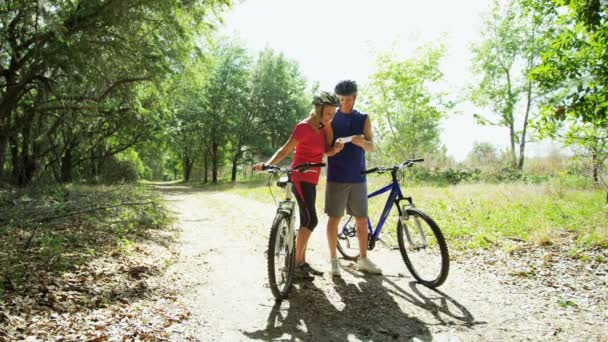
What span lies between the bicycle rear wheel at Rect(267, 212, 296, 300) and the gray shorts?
72 centimetres

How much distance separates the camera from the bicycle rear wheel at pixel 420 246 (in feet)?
13.3

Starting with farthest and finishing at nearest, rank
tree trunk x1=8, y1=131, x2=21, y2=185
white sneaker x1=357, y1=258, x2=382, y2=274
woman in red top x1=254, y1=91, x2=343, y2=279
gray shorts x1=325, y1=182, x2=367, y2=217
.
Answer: tree trunk x1=8, y1=131, x2=21, y2=185 → white sneaker x1=357, y1=258, x2=382, y2=274 → gray shorts x1=325, y1=182, x2=367, y2=217 → woman in red top x1=254, y1=91, x2=343, y2=279

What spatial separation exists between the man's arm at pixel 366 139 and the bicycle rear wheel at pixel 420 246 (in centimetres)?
91

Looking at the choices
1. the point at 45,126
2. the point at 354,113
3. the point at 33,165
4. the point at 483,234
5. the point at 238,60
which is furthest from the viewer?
the point at 238,60

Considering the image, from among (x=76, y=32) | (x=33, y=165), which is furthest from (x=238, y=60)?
(x=76, y=32)

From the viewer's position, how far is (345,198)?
14.3 feet

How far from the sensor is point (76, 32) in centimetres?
805

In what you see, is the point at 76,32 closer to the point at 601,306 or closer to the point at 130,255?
the point at 130,255

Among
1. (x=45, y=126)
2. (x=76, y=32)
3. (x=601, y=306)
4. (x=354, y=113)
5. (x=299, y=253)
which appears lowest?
(x=601, y=306)

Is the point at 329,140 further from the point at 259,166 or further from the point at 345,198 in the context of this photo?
the point at 259,166

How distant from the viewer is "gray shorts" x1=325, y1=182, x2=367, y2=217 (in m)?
4.36

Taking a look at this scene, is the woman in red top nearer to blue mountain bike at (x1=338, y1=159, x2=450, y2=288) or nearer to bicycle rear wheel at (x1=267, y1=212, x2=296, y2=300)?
bicycle rear wheel at (x1=267, y1=212, x2=296, y2=300)

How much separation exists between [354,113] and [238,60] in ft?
106

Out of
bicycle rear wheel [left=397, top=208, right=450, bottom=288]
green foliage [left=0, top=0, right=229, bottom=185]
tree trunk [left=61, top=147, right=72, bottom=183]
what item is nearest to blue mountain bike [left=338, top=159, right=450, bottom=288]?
bicycle rear wheel [left=397, top=208, right=450, bottom=288]
